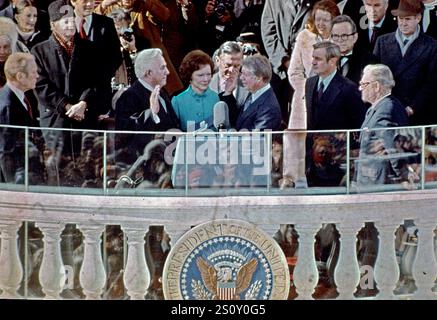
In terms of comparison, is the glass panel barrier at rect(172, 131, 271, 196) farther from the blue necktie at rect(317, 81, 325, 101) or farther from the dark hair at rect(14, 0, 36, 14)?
the dark hair at rect(14, 0, 36, 14)

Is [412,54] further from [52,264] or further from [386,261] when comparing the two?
[52,264]

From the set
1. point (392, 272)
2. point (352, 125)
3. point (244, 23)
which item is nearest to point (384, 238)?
point (392, 272)

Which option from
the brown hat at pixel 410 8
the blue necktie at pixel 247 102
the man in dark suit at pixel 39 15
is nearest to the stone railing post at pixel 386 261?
the blue necktie at pixel 247 102

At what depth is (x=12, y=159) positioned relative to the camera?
8.68 ft

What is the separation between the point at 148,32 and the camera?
2.67 metres

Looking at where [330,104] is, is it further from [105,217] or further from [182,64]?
[105,217]

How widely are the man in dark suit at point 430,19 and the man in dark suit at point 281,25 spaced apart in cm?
32

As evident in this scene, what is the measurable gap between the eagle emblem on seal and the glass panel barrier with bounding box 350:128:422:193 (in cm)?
38

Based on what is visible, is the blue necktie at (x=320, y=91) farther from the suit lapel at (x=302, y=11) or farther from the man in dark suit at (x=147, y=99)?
the man in dark suit at (x=147, y=99)

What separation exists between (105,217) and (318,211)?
0.60 meters

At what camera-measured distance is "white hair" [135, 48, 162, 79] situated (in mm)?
2668

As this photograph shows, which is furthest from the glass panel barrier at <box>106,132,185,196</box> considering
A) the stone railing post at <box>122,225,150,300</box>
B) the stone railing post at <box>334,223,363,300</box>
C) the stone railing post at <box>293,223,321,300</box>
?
the stone railing post at <box>334,223,363,300</box>

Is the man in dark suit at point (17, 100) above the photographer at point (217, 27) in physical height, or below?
below

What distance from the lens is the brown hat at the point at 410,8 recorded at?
2.67m
